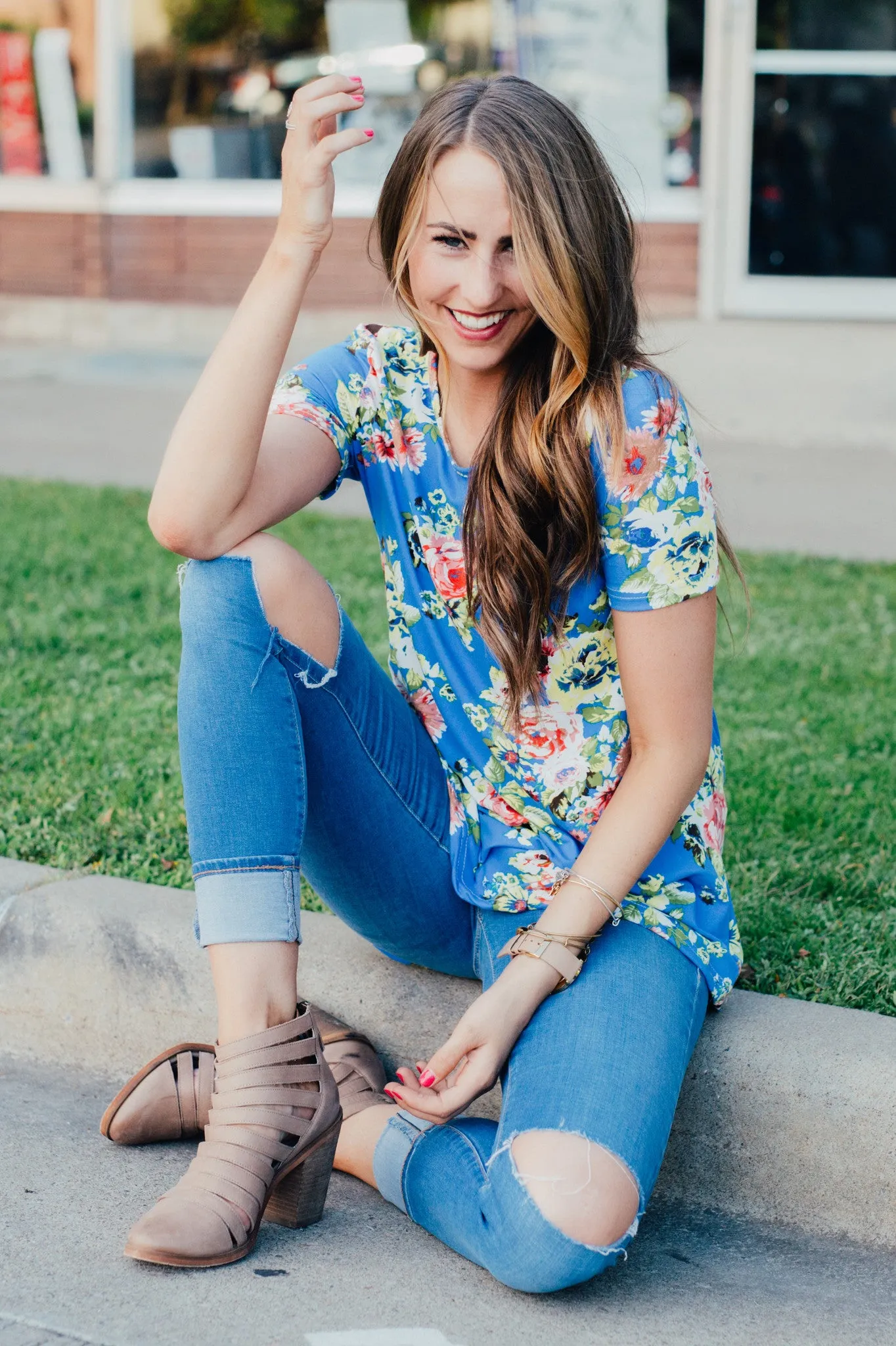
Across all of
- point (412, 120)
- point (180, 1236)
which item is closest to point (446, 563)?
point (180, 1236)

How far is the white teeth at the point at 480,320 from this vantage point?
217cm

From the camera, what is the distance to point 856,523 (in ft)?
19.5

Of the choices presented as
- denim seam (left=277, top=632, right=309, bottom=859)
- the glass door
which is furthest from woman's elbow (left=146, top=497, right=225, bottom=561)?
the glass door

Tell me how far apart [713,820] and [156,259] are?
902cm

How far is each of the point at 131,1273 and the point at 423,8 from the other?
9.20 m

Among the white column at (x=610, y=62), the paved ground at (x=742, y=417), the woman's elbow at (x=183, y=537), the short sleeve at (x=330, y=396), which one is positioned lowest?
the paved ground at (x=742, y=417)

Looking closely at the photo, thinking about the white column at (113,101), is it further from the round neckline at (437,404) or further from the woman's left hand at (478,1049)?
the woman's left hand at (478,1049)

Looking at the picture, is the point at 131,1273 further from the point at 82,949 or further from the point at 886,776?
the point at 886,776

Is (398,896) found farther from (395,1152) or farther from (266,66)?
(266,66)

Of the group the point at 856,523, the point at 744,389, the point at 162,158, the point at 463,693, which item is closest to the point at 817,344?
the point at 744,389

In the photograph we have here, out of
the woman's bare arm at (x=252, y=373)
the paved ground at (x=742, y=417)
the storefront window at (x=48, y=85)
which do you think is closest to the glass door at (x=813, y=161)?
the paved ground at (x=742, y=417)

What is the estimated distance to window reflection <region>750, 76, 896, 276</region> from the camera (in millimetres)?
9156

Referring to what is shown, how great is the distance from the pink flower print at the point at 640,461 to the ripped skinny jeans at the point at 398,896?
1.49ft

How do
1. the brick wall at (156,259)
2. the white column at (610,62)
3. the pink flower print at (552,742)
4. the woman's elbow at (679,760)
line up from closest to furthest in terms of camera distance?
the woman's elbow at (679,760), the pink flower print at (552,742), the white column at (610,62), the brick wall at (156,259)
